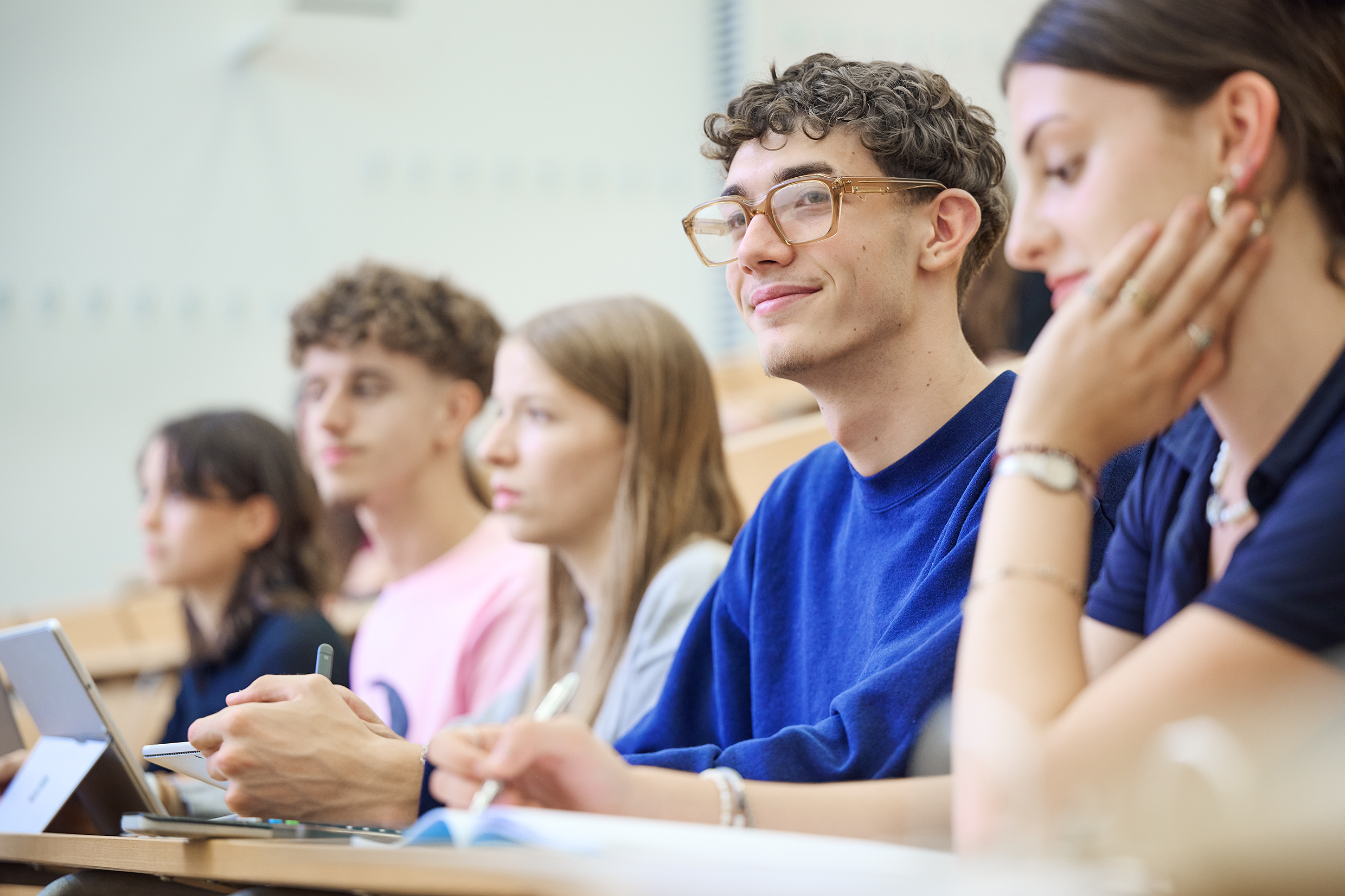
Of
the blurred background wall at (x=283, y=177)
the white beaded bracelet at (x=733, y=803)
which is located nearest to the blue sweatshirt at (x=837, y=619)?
the white beaded bracelet at (x=733, y=803)

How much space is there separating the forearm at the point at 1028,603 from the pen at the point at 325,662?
A: 61cm

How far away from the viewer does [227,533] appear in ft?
7.77

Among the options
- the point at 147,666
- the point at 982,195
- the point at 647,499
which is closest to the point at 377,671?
the point at 647,499

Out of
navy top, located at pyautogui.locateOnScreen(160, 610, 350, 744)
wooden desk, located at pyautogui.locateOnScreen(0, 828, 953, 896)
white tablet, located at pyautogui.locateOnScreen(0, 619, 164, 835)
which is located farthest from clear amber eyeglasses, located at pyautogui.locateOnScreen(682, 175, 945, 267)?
navy top, located at pyautogui.locateOnScreen(160, 610, 350, 744)

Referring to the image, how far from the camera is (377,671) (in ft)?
7.22

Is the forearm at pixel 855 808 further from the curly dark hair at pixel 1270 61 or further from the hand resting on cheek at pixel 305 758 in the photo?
Answer: the curly dark hair at pixel 1270 61

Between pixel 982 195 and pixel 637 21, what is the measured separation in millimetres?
4273

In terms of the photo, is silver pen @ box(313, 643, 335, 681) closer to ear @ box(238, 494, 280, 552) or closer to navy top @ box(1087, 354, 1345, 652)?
navy top @ box(1087, 354, 1345, 652)

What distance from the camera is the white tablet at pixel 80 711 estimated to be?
1.24 metres

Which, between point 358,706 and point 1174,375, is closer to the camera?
point 1174,375

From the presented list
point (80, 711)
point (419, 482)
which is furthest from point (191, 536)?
point (80, 711)

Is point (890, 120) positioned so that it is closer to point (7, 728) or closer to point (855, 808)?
point (855, 808)

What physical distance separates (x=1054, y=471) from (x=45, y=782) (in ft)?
3.62

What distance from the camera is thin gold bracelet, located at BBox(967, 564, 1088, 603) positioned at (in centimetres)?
77
